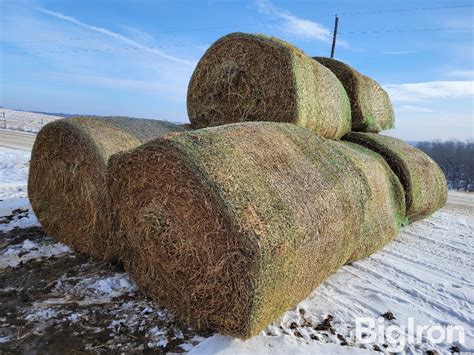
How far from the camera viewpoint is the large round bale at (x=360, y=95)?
7.41 m

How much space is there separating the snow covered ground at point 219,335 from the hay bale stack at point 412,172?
3.94 feet

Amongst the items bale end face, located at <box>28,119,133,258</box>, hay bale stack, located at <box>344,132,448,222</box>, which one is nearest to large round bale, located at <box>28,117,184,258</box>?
bale end face, located at <box>28,119,133,258</box>

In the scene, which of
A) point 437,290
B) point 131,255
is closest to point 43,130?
point 131,255

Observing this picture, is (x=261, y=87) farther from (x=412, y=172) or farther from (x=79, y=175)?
(x=412, y=172)

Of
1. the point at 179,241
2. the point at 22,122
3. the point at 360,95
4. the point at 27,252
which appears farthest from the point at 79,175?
the point at 22,122

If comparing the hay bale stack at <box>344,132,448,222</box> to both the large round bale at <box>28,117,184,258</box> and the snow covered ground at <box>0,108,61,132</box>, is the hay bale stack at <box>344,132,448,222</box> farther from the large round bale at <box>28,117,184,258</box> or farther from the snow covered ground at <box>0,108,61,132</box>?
the snow covered ground at <box>0,108,61,132</box>

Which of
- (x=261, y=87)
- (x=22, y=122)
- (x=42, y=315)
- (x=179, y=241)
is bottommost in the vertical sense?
(x=42, y=315)

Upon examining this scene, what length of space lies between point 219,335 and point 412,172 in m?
4.95

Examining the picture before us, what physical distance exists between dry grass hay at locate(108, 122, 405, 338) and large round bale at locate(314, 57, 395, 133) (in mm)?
3507

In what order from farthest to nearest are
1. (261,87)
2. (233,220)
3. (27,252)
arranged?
(261,87) → (27,252) → (233,220)

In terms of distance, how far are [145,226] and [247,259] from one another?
128 cm

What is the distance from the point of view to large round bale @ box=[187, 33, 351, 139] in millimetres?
5344

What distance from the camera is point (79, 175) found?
4758 mm

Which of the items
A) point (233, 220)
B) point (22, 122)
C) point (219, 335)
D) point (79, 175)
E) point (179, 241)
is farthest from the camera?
point (22, 122)
